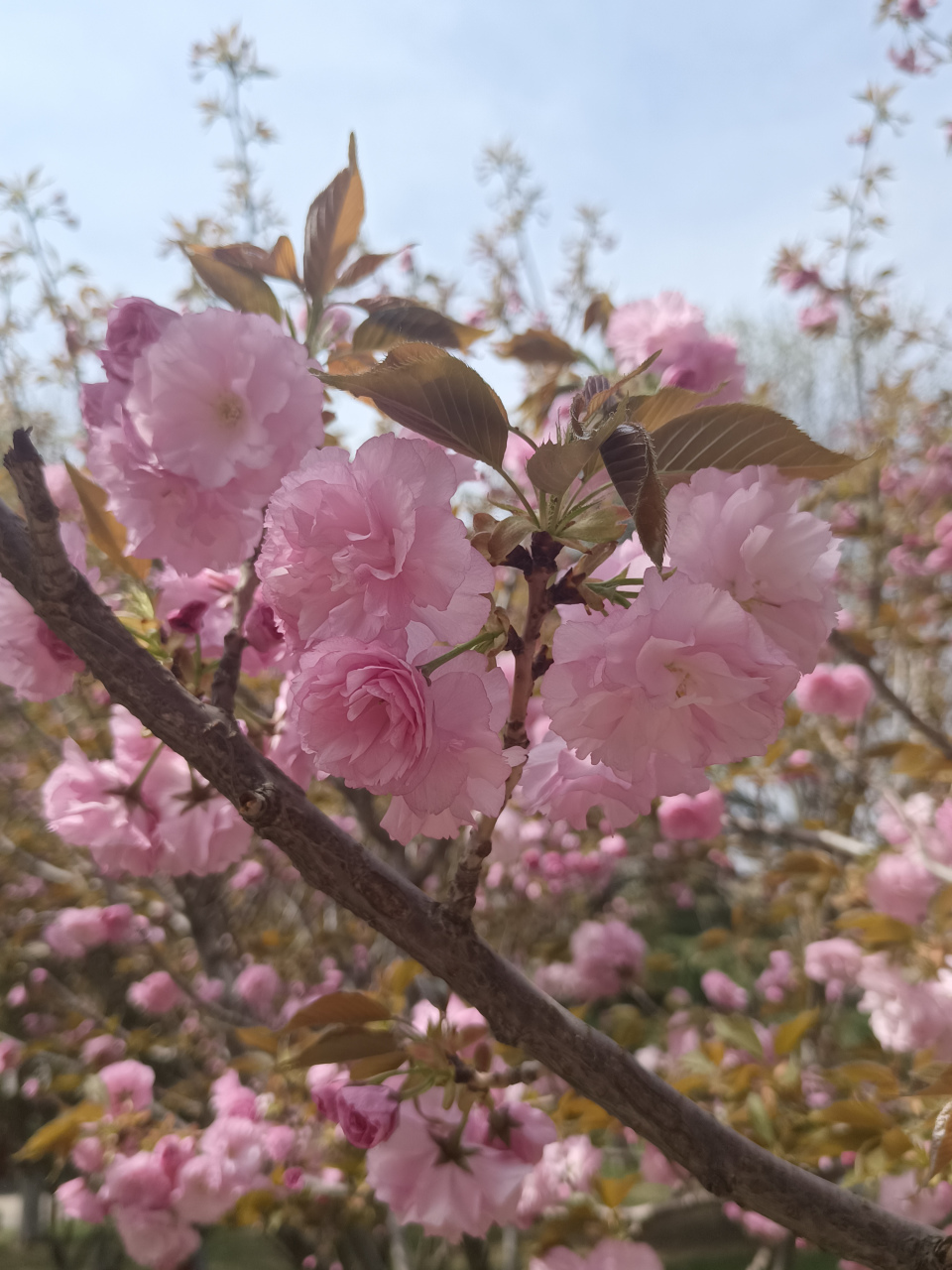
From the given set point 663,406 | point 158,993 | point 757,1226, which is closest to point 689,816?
point 757,1226

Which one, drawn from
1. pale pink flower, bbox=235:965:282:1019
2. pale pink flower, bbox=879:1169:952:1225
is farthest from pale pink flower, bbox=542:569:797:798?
pale pink flower, bbox=235:965:282:1019

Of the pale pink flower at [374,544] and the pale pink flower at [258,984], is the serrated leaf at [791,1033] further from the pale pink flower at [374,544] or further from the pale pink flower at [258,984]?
the pale pink flower at [258,984]

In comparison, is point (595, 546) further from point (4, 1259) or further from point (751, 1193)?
point (4, 1259)

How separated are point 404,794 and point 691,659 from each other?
20 centimetres

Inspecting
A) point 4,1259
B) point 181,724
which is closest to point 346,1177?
point 181,724

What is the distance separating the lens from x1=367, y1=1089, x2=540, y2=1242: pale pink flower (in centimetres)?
81

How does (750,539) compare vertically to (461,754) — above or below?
above

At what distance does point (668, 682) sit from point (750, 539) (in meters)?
0.10

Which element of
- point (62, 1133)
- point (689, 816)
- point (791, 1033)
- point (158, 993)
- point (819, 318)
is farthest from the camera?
point (819, 318)

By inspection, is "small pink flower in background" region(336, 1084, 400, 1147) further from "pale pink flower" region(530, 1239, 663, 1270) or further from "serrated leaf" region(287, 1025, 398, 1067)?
"pale pink flower" region(530, 1239, 663, 1270)

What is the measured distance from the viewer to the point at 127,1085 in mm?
1565

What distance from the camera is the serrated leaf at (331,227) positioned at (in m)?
0.78

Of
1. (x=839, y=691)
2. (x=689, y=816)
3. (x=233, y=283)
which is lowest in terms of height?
(x=233, y=283)

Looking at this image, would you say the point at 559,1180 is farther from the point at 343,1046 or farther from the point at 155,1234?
the point at 343,1046
